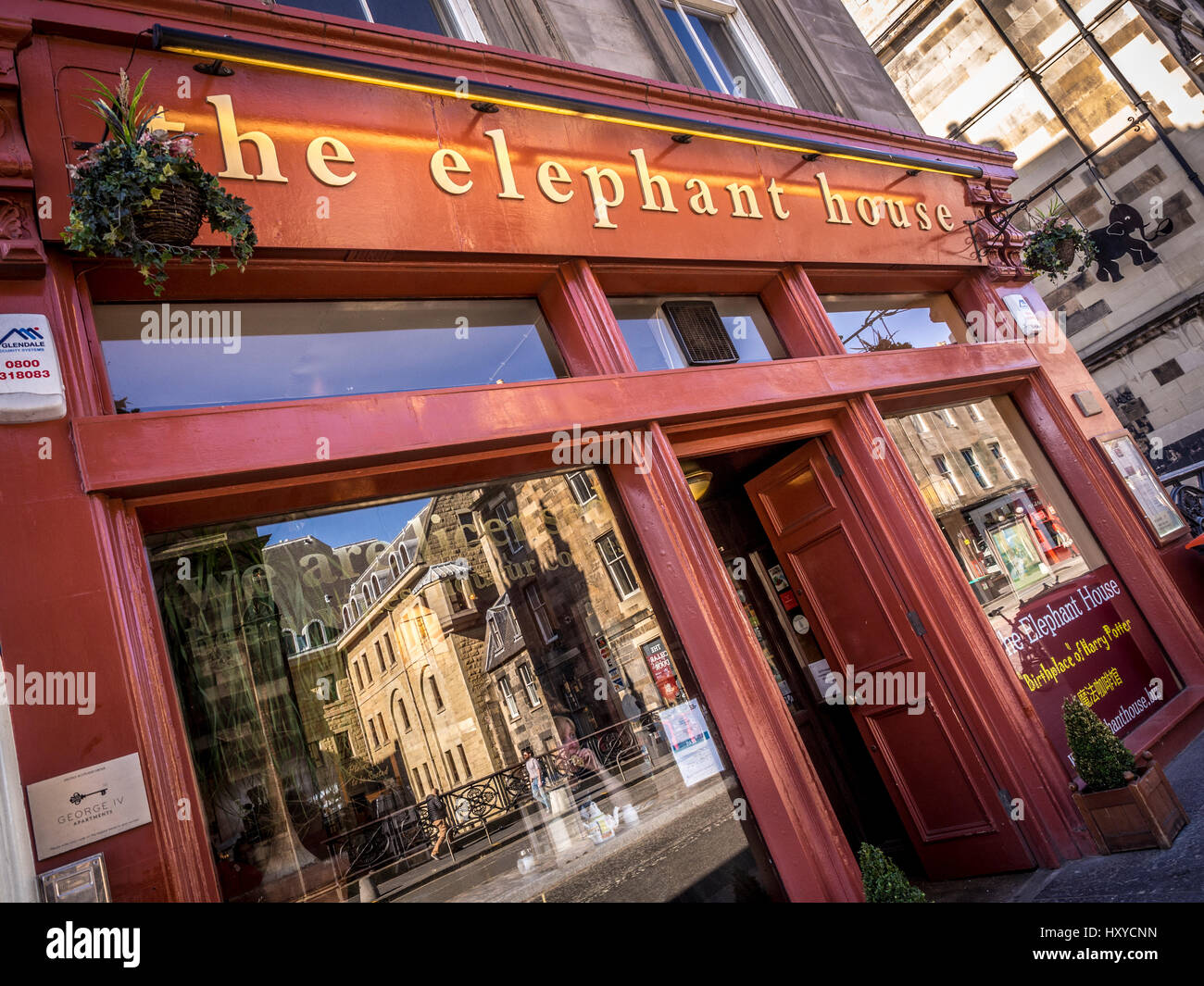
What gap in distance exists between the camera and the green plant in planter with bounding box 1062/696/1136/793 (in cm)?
481

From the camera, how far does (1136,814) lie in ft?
15.5

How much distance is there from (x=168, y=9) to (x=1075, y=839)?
764 centimetres

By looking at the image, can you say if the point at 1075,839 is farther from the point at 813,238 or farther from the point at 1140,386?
the point at 1140,386

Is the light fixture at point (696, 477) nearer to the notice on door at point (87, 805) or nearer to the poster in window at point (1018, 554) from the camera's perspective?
the poster in window at point (1018, 554)

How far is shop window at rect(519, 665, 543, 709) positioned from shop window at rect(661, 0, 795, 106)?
6.75m

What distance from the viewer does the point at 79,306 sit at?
3.62 metres

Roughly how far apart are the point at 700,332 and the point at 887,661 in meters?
2.91

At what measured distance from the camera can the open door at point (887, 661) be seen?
5.39 metres

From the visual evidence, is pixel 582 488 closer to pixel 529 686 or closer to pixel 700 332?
pixel 529 686

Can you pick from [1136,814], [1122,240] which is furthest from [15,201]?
[1122,240]
